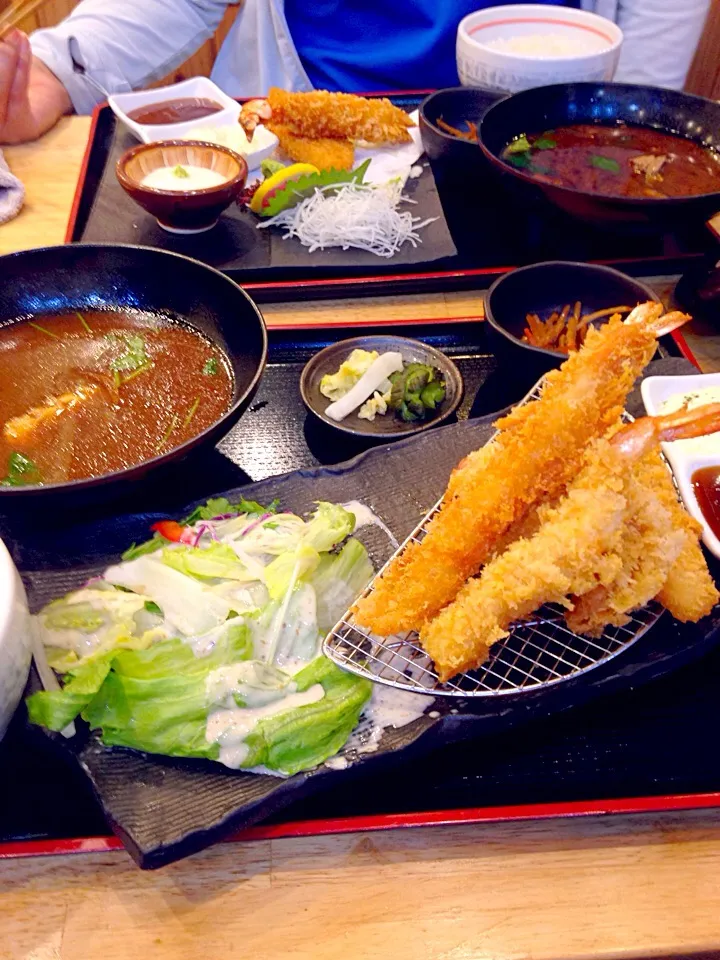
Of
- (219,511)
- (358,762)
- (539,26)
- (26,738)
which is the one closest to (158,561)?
(219,511)

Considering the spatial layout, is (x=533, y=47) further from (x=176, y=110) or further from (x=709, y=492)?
(x=709, y=492)

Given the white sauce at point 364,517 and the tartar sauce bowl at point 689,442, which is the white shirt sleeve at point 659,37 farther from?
the white sauce at point 364,517

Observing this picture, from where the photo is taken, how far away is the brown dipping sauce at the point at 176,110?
9.93ft

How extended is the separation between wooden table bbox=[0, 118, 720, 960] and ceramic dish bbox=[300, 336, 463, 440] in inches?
40.0

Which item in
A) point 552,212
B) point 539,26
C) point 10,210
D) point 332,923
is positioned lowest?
point 332,923

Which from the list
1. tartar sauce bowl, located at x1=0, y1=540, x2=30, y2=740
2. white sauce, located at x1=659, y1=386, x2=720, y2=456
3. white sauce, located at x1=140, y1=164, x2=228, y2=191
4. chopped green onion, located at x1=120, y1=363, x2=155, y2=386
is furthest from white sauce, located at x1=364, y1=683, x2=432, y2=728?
white sauce, located at x1=140, y1=164, x2=228, y2=191

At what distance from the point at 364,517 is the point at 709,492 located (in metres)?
0.79

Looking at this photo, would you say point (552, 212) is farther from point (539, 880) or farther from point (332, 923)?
point (332, 923)

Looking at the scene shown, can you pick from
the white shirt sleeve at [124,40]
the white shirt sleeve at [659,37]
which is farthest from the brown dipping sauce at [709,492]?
the white shirt sleeve at [124,40]

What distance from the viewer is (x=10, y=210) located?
2.67m

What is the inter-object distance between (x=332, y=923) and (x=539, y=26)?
11.7 ft

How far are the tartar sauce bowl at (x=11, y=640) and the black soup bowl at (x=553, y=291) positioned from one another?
137 centimetres

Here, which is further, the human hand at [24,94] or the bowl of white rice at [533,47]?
the human hand at [24,94]

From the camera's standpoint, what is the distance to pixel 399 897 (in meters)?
1.21
